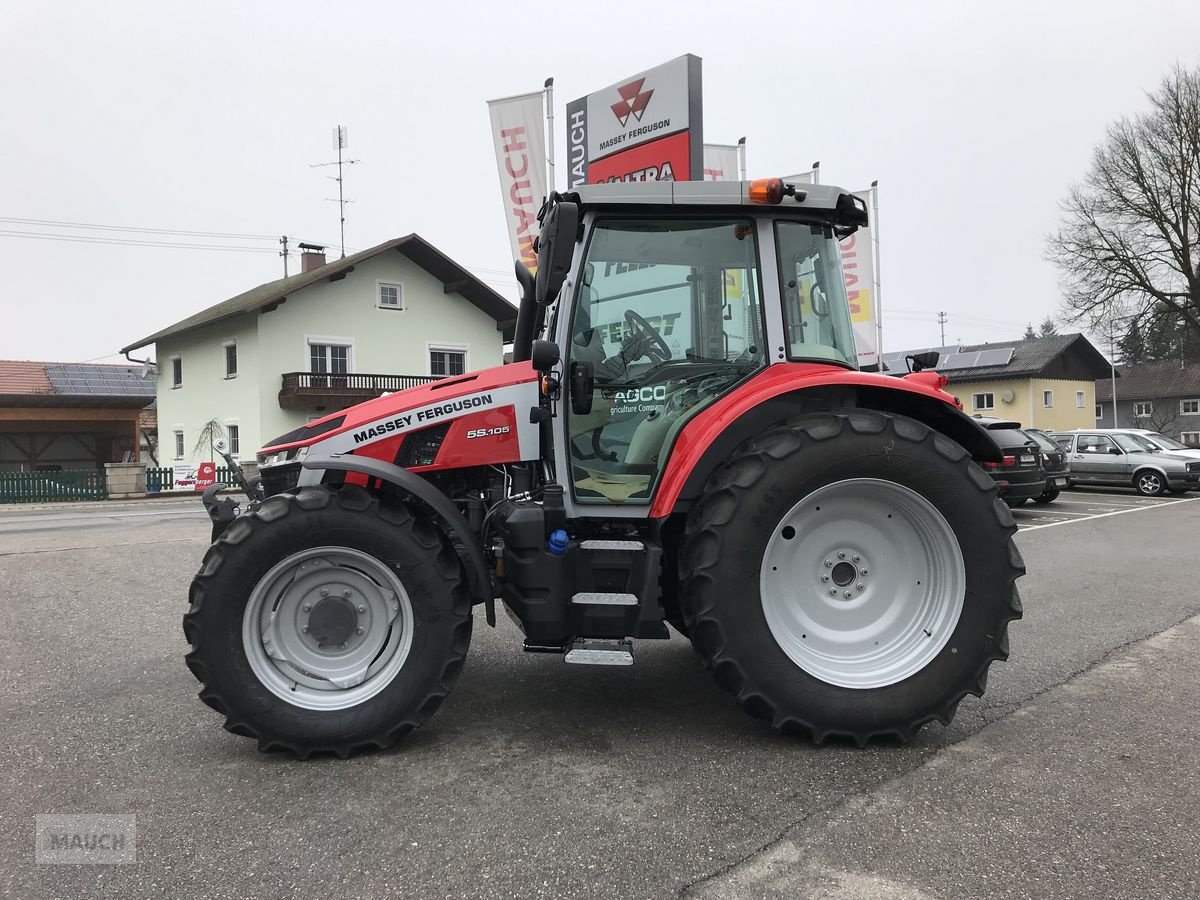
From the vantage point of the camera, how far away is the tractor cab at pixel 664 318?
142 inches

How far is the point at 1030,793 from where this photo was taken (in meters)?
2.88

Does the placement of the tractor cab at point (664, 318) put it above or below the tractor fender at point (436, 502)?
above

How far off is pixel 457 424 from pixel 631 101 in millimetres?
7395

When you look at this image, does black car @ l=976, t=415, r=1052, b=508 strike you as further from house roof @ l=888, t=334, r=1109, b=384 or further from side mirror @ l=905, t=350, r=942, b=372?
house roof @ l=888, t=334, r=1109, b=384

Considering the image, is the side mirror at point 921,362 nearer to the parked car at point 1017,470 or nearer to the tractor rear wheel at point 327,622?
the tractor rear wheel at point 327,622

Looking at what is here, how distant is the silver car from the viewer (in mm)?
18016

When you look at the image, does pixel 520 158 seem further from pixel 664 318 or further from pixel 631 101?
pixel 664 318

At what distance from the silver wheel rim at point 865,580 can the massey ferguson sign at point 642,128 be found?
20.3 ft

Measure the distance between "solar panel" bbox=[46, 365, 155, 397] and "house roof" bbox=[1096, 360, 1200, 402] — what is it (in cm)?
5028

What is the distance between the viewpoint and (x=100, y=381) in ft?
116

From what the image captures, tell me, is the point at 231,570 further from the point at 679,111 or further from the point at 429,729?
the point at 679,111

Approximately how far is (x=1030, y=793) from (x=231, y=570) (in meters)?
3.13

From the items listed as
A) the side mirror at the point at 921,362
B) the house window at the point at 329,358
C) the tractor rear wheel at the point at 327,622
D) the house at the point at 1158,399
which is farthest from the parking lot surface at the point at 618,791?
the house at the point at 1158,399

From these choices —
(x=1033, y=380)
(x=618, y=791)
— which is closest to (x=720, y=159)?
(x=618, y=791)
